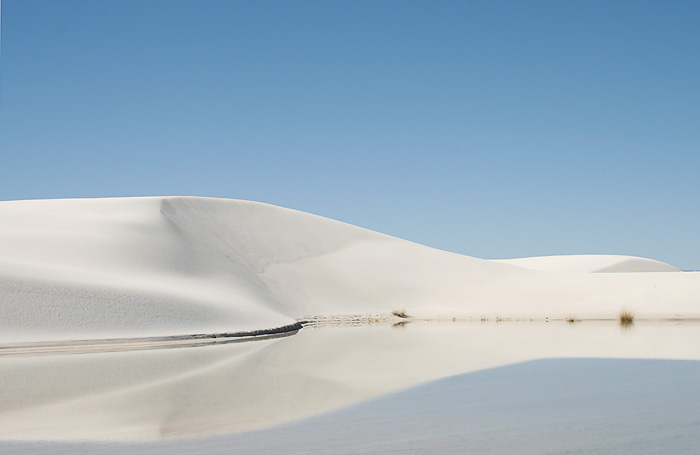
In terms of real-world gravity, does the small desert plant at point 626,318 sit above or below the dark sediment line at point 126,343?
above

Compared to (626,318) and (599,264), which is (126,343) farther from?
(599,264)

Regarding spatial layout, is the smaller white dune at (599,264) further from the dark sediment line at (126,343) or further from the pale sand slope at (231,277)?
the dark sediment line at (126,343)

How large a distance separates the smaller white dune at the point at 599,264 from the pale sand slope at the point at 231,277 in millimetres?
37369

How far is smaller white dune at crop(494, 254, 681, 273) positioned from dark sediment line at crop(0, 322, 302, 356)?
6039 centimetres

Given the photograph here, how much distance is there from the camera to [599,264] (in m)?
81.1

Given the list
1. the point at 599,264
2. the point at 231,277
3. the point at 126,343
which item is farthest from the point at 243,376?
the point at 599,264

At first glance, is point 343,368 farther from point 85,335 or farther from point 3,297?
point 3,297

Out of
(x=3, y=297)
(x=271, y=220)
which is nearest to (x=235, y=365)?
(x=3, y=297)

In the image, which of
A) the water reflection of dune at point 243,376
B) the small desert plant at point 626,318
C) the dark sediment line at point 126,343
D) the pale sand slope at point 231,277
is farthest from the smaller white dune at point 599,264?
the dark sediment line at point 126,343

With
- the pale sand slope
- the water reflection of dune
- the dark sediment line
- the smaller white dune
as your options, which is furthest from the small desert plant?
the smaller white dune

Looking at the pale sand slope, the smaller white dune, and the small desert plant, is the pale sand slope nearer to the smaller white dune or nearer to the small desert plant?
the small desert plant

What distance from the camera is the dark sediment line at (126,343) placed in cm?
1717

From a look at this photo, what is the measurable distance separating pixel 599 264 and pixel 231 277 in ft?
192

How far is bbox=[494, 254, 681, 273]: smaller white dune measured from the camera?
79562 mm
